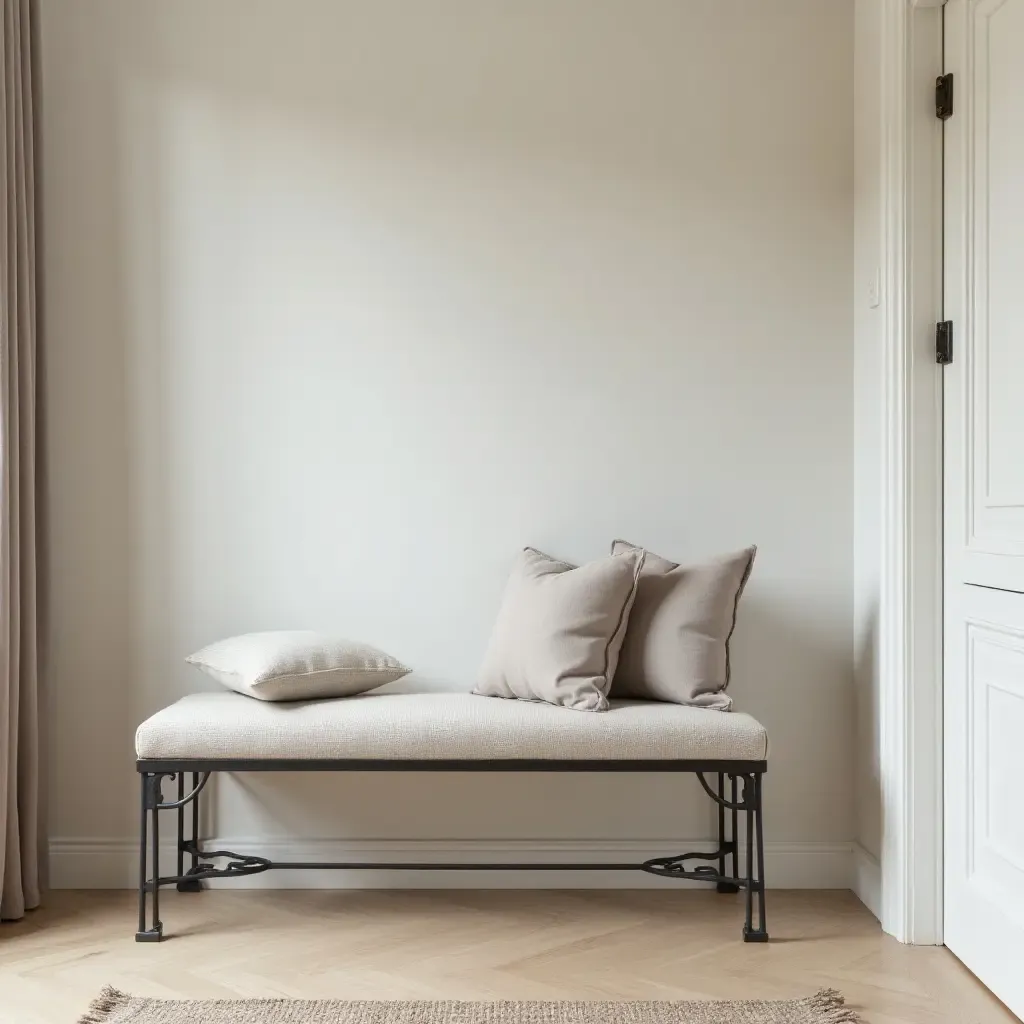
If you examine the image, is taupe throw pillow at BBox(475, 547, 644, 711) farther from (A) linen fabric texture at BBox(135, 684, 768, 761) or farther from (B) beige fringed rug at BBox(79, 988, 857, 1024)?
(B) beige fringed rug at BBox(79, 988, 857, 1024)

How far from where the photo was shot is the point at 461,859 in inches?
122

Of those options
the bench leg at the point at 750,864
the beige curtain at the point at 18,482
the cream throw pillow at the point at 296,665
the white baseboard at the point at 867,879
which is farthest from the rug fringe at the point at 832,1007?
the beige curtain at the point at 18,482

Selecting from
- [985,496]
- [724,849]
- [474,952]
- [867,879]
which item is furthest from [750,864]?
[985,496]

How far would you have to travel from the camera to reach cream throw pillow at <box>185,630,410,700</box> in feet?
8.87

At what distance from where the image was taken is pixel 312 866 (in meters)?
2.91

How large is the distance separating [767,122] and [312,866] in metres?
2.47

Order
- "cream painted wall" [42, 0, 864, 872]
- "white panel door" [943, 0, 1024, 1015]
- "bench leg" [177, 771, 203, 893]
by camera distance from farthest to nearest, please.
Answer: "cream painted wall" [42, 0, 864, 872], "bench leg" [177, 771, 203, 893], "white panel door" [943, 0, 1024, 1015]

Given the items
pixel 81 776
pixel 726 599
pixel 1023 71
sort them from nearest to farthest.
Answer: pixel 1023 71 → pixel 726 599 → pixel 81 776

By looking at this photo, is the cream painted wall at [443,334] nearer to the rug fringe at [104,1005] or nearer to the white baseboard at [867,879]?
the white baseboard at [867,879]

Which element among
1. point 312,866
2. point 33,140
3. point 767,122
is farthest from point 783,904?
point 33,140

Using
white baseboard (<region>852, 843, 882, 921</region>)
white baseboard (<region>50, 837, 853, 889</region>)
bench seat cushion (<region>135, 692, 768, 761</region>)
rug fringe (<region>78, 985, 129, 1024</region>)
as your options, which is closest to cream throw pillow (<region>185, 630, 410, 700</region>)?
bench seat cushion (<region>135, 692, 768, 761</region>)

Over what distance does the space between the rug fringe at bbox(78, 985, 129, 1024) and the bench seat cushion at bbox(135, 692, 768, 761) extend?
1.76 ft

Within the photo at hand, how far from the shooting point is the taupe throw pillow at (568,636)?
9.05 feet

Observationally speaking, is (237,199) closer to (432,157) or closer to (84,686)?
(432,157)
